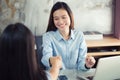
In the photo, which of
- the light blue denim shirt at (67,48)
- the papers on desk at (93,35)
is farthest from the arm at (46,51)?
the papers on desk at (93,35)

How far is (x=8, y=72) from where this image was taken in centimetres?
119

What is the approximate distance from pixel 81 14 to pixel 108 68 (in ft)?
5.53

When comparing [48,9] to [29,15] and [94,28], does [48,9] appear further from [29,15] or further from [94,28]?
[94,28]

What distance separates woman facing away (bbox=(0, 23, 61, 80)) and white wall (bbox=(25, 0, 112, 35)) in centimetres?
188

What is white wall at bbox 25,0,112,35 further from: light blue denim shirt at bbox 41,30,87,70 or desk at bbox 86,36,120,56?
light blue denim shirt at bbox 41,30,87,70

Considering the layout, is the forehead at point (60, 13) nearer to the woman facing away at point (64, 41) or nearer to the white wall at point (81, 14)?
the woman facing away at point (64, 41)

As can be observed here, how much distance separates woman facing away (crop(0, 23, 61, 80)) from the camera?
1161mm

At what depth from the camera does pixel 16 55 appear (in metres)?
1.16

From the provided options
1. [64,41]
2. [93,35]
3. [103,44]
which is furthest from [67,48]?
[93,35]

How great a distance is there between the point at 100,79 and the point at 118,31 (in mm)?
1667

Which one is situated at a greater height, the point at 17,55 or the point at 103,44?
the point at 17,55

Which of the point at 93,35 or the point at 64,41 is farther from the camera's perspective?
the point at 93,35

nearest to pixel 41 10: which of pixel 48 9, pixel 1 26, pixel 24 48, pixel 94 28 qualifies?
pixel 48 9

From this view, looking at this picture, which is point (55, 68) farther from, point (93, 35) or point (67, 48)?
point (93, 35)
